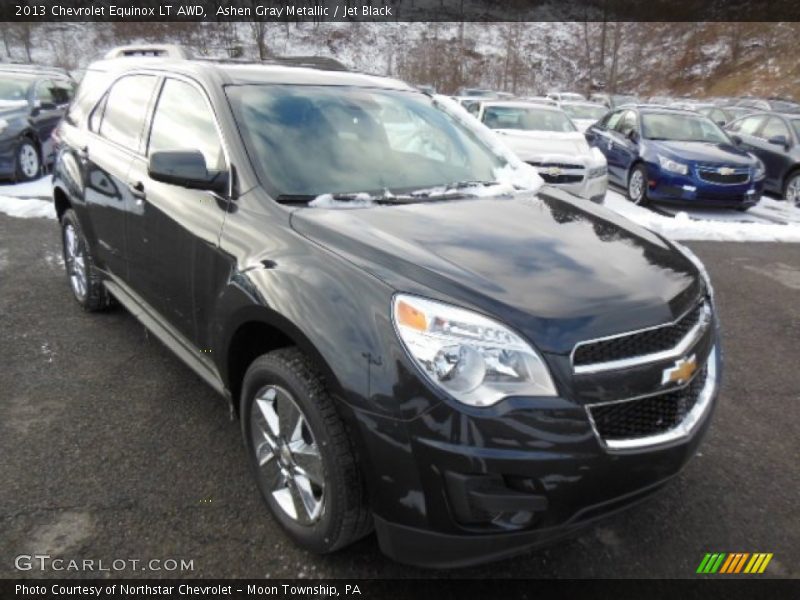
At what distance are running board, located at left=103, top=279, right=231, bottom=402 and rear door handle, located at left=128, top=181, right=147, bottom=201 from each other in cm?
60

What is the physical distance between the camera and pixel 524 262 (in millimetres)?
2182

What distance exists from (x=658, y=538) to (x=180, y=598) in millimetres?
1888

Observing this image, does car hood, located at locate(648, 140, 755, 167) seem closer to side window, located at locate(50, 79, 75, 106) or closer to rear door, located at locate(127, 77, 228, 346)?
rear door, located at locate(127, 77, 228, 346)

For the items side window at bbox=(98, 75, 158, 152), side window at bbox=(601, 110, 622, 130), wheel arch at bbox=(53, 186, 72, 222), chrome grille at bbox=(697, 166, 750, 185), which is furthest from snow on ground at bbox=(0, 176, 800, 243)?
side window at bbox=(98, 75, 158, 152)

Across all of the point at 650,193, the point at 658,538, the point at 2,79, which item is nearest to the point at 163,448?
the point at 658,538

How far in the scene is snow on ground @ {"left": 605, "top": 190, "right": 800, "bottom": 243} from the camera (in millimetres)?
7848

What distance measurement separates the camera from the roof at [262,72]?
3.02 meters

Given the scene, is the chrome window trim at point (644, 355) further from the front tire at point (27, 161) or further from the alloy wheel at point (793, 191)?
the alloy wheel at point (793, 191)

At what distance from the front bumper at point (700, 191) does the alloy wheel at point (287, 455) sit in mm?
8917

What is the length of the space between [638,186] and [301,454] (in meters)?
9.51

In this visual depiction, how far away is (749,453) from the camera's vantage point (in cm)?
309

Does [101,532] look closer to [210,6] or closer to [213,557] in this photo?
[213,557]

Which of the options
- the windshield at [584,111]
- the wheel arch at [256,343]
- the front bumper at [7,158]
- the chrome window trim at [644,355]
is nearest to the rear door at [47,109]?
the front bumper at [7,158]

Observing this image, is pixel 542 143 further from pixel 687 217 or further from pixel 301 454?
pixel 301 454
